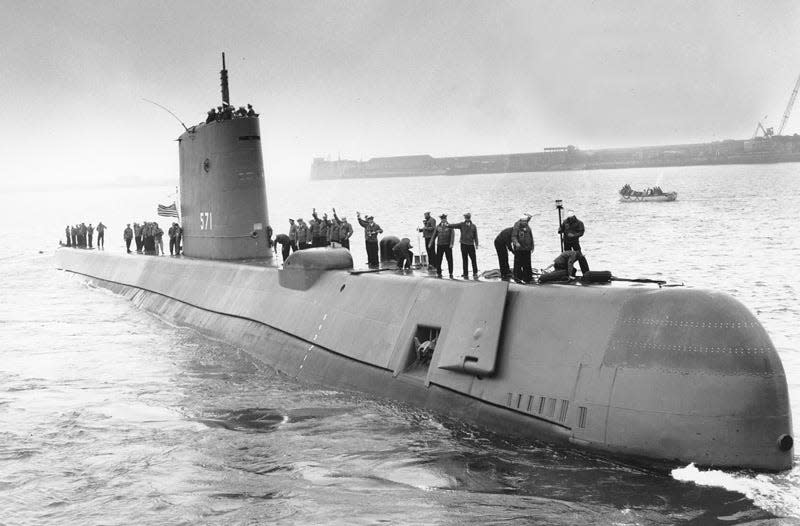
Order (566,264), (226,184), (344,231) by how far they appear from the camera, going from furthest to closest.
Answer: (226,184) → (344,231) → (566,264)

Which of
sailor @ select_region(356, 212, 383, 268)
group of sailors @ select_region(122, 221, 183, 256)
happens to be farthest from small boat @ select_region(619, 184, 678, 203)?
sailor @ select_region(356, 212, 383, 268)

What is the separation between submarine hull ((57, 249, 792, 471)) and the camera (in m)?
9.56

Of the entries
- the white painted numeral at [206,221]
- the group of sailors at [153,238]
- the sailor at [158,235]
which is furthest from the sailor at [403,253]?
the sailor at [158,235]

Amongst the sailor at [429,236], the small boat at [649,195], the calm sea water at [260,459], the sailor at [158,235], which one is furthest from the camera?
the small boat at [649,195]

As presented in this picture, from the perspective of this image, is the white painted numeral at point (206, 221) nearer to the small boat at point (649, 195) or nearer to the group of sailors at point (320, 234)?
the group of sailors at point (320, 234)

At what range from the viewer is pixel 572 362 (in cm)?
1084

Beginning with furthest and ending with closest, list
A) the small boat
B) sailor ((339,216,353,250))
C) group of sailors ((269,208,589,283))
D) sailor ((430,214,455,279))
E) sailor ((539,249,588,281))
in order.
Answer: the small boat < sailor ((339,216,353,250)) < sailor ((430,214,455,279)) < group of sailors ((269,208,589,283)) < sailor ((539,249,588,281))

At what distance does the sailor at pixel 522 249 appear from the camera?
1355cm

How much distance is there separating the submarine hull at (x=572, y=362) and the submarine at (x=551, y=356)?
16 millimetres

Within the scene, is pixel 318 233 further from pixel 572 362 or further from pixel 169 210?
pixel 572 362

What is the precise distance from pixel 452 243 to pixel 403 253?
1.21m

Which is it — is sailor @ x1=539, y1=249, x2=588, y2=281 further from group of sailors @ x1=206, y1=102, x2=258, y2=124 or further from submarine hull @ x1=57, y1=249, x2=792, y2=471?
group of sailors @ x1=206, y1=102, x2=258, y2=124

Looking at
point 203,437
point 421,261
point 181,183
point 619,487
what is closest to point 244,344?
point 421,261

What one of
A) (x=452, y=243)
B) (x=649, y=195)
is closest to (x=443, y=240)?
(x=452, y=243)
